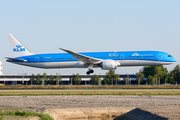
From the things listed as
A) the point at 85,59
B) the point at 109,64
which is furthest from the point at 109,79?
the point at 109,64

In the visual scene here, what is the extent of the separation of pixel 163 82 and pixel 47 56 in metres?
74.6

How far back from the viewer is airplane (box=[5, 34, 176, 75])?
145ft

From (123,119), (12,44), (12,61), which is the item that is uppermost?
(12,44)

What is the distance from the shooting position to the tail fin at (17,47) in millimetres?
50875

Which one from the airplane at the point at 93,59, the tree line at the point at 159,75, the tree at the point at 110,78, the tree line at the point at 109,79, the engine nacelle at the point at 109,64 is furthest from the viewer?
the tree at the point at 110,78

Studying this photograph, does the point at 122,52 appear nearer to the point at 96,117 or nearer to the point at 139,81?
the point at 96,117

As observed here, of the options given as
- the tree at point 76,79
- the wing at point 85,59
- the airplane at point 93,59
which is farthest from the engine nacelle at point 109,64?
the tree at point 76,79

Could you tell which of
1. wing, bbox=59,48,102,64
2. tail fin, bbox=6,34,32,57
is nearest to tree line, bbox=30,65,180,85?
tail fin, bbox=6,34,32,57

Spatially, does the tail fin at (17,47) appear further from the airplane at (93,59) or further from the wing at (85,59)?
the wing at (85,59)

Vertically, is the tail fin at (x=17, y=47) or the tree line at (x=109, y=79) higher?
the tail fin at (x=17, y=47)

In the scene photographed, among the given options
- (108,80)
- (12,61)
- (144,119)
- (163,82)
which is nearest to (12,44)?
(12,61)

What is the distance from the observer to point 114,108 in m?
23.3

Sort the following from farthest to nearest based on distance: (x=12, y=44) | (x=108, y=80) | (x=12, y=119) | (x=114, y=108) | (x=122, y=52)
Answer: (x=108, y=80) < (x=12, y=44) < (x=122, y=52) < (x=114, y=108) < (x=12, y=119)

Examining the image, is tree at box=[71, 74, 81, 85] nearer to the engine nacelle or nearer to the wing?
the wing
